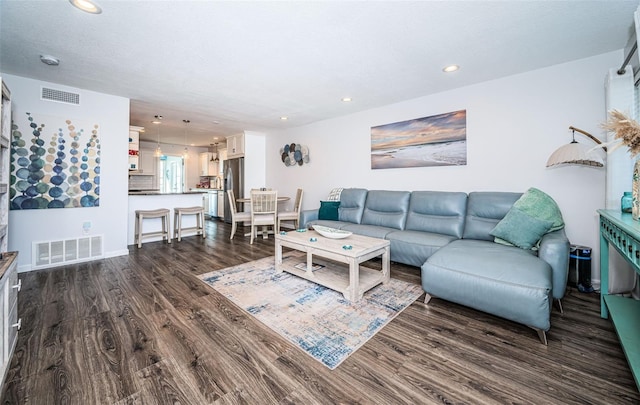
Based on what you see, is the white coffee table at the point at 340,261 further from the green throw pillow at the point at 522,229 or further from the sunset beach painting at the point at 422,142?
the sunset beach painting at the point at 422,142

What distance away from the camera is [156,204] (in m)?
4.84

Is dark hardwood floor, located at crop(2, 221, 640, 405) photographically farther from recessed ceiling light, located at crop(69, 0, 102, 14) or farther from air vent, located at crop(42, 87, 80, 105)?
air vent, located at crop(42, 87, 80, 105)

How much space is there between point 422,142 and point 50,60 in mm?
4583

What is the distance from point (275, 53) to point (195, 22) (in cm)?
74

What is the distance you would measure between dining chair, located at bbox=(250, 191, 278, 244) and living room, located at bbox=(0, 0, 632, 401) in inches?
66.8

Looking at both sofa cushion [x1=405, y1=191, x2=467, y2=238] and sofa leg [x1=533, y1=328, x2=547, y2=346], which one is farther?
sofa cushion [x1=405, y1=191, x2=467, y2=238]

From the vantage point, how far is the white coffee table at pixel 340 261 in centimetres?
240

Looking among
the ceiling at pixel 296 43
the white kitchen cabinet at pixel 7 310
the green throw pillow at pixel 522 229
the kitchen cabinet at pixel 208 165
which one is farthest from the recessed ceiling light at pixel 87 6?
the kitchen cabinet at pixel 208 165

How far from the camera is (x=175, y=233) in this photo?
502 cm

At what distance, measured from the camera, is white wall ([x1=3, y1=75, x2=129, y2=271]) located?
320 cm

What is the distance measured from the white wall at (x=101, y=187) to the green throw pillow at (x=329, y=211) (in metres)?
3.09

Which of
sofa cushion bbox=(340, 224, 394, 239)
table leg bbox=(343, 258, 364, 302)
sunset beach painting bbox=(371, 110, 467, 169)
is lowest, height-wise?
table leg bbox=(343, 258, 364, 302)

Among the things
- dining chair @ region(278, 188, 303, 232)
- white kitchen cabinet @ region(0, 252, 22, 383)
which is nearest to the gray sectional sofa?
dining chair @ region(278, 188, 303, 232)

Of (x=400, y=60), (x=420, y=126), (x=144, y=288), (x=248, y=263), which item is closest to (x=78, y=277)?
(x=144, y=288)
